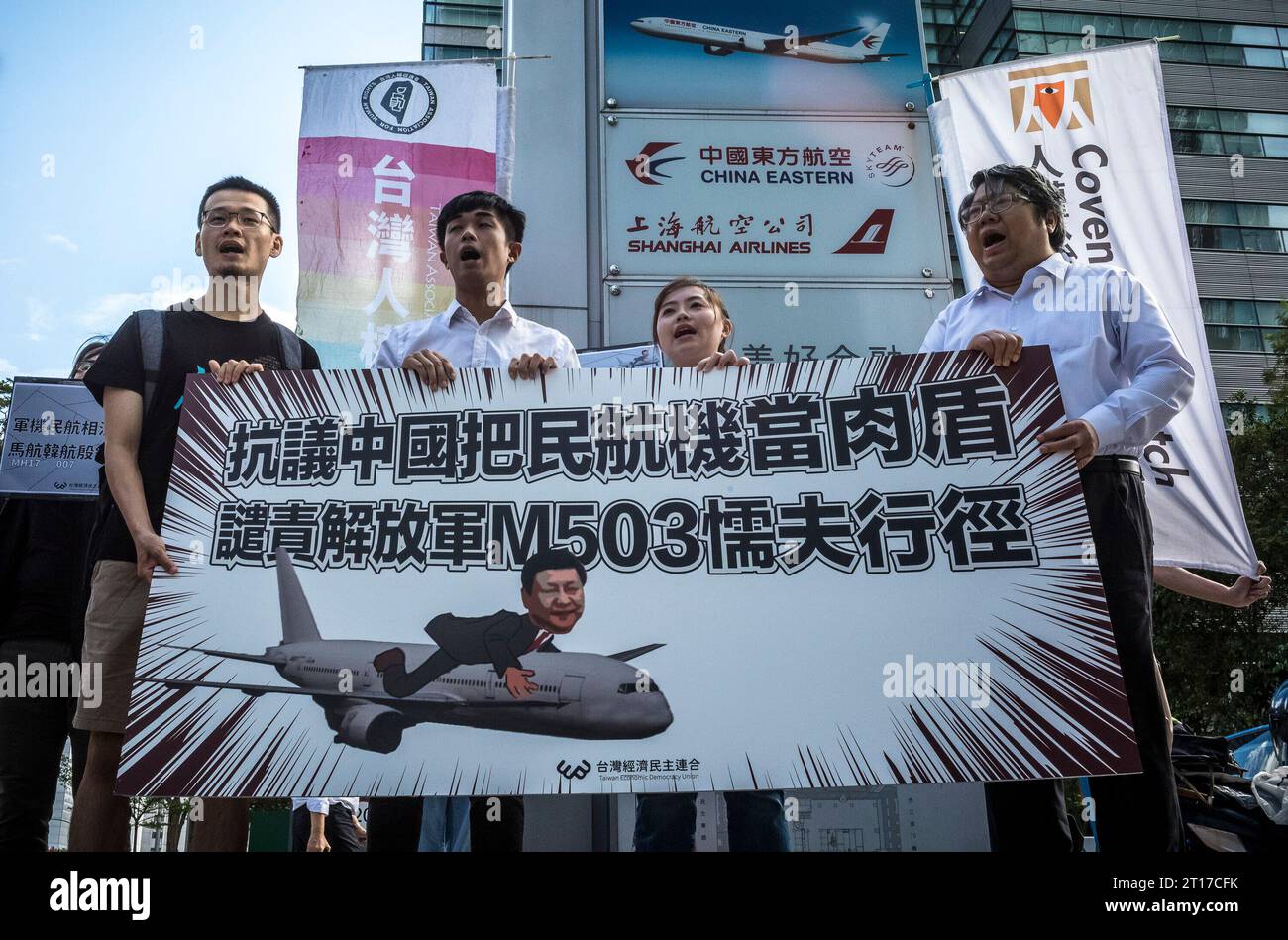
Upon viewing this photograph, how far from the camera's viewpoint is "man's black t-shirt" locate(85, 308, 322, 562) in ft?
9.07

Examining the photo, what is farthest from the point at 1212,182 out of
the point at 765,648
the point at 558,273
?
the point at 765,648

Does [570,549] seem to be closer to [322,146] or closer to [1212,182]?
[322,146]

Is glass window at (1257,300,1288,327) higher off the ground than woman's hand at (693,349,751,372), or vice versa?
glass window at (1257,300,1288,327)

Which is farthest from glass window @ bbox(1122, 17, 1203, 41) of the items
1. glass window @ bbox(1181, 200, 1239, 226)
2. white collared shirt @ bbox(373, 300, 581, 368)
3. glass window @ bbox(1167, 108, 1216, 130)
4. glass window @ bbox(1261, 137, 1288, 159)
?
white collared shirt @ bbox(373, 300, 581, 368)

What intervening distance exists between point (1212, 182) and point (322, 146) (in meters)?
33.0

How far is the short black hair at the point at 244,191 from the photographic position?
3111mm

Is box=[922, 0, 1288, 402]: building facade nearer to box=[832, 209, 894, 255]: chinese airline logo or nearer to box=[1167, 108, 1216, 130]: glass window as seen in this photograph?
box=[1167, 108, 1216, 130]: glass window

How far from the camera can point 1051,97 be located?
534cm

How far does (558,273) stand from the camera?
4969 mm

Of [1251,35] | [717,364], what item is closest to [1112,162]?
[717,364]

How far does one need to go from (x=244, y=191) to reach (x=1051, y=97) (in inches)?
185

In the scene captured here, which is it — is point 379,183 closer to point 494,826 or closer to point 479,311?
point 479,311

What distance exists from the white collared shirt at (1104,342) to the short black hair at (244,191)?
250 centimetres

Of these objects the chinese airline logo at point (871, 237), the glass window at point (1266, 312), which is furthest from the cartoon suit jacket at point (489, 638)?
the glass window at point (1266, 312)
